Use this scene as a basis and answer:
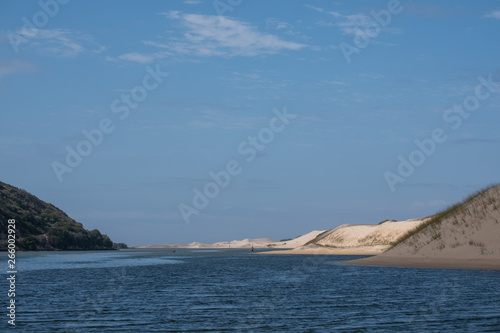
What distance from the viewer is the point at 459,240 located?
6078cm

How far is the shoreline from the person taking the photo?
5165 cm

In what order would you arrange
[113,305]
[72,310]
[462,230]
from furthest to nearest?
[462,230] < [113,305] < [72,310]

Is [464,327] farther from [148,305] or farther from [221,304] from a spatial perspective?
[148,305]

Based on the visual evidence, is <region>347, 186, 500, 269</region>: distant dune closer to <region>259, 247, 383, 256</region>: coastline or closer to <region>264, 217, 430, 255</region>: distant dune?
<region>259, 247, 383, 256</region>: coastline

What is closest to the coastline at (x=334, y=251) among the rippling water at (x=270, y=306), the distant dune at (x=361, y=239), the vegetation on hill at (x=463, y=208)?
the distant dune at (x=361, y=239)

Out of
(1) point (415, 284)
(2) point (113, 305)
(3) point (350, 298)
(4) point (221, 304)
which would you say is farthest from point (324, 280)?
(2) point (113, 305)

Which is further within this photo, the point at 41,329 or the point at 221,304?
the point at 221,304

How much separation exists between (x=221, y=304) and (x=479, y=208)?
40571 millimetres

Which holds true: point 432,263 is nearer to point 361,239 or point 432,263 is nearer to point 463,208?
point 463,208

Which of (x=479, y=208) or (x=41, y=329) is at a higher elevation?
(x=479, y=208)

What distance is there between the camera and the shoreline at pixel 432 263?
51650mm

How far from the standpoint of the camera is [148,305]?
3266cm

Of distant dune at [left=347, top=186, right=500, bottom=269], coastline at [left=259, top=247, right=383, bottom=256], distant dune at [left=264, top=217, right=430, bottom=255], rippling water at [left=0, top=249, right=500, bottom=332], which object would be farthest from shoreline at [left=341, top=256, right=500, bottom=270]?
distant dune at [left=264, top=217, right=430, bottom=255]

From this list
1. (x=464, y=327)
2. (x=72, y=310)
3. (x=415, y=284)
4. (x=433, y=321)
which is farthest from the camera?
(x=415, y=284)
